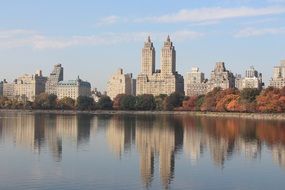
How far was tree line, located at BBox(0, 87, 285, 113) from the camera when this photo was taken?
82750 millimetres

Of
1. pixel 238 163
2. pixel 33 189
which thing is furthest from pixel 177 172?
pixel 33 189

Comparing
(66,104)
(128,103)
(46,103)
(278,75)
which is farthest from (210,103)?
(278,75)

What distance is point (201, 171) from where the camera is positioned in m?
23.6

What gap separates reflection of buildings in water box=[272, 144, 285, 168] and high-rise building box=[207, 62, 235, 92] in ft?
388

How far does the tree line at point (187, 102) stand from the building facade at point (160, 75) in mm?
31017

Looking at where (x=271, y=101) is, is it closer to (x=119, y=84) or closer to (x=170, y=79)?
(x=170, y=79)

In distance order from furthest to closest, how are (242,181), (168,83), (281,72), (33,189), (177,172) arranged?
(281,72)
(168,83)
(177,172)
(242,181)
(33,189)

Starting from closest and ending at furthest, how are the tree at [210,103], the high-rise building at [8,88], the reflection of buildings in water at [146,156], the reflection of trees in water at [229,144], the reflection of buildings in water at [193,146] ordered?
the reflection of buildings in water at [146,156] → the reflection of buildings in water at [193,146] → the reflection of trees in water at [229,144] → the tree at [210,103] → the high-rise building at [8,88]

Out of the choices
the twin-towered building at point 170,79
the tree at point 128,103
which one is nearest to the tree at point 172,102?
the tree at point 128,103

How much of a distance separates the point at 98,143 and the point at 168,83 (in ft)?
379

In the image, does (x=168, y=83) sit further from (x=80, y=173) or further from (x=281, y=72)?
(x=80, y=173)

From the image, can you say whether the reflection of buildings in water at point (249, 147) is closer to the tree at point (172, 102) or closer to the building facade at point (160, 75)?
the tree at point (172, 102)

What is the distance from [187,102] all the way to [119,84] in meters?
64.1

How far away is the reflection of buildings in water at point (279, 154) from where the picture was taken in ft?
88.6
